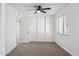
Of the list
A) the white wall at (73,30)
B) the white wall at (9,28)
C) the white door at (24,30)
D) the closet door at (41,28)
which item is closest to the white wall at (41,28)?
the closet door at (41,28)

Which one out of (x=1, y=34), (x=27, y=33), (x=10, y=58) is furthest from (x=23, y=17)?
(x=10, y=58)

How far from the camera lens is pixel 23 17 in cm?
846

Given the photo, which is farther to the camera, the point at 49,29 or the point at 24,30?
the point at 49,29

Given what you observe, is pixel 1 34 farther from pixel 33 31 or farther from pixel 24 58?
pixel 33 31

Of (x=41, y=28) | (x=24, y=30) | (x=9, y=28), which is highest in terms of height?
(x=9, y=28)

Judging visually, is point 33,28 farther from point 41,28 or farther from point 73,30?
point 73,30

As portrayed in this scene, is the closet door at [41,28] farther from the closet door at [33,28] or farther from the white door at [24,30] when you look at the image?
the white door at [24,30]

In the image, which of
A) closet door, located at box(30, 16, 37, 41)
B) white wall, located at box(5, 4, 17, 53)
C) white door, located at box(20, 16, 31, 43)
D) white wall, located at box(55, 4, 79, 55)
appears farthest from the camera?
closet door, located at box(30, 16, 37, 41)

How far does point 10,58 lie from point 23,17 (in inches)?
303

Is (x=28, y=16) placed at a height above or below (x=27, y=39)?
above

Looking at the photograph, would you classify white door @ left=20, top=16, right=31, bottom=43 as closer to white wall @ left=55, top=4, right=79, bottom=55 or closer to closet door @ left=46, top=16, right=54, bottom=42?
closet door @ left=46, top=16, right=54, bottom=42

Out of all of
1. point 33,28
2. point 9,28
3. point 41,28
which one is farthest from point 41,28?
point 9,28

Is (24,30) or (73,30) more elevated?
(73,30)

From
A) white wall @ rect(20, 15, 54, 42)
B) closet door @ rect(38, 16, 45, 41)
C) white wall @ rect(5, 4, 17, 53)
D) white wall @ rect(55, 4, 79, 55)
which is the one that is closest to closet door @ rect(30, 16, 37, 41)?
white wall @ rect(20, 15, 54, 42)
